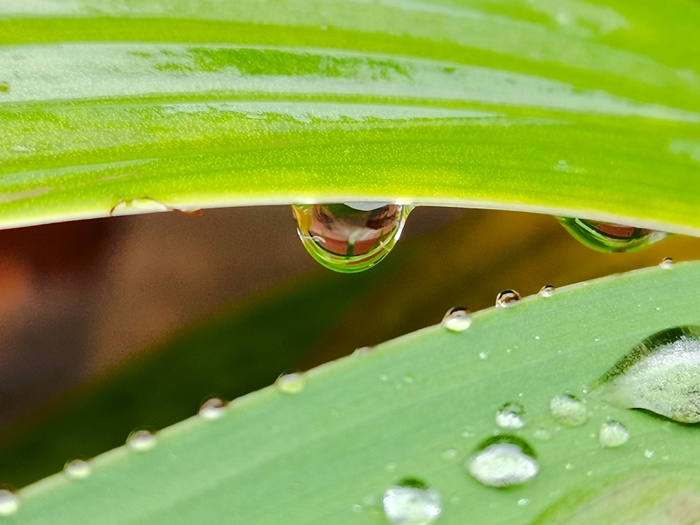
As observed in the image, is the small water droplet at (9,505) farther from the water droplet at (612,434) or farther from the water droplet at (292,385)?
the water droplet at (612,434)

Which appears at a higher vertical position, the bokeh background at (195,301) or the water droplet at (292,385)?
the bokeh background at (195,301)

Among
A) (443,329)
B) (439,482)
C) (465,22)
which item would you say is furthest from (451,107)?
(439,482)

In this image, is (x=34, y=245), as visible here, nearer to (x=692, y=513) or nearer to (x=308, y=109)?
(x=308, y=109)

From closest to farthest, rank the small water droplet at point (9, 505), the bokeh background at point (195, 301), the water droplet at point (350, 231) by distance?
the small water droplet at point (9, 505)
the water droplet at point (350, 231)
the bokeh background at point (195, 301)

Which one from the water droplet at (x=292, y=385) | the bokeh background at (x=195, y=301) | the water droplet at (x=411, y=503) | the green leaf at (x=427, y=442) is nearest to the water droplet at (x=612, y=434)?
the green leaf at (x=427, y=442)

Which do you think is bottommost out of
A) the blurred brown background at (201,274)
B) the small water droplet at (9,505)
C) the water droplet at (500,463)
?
the water droplet at (500,463)

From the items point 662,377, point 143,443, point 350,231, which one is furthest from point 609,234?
point 143,443
